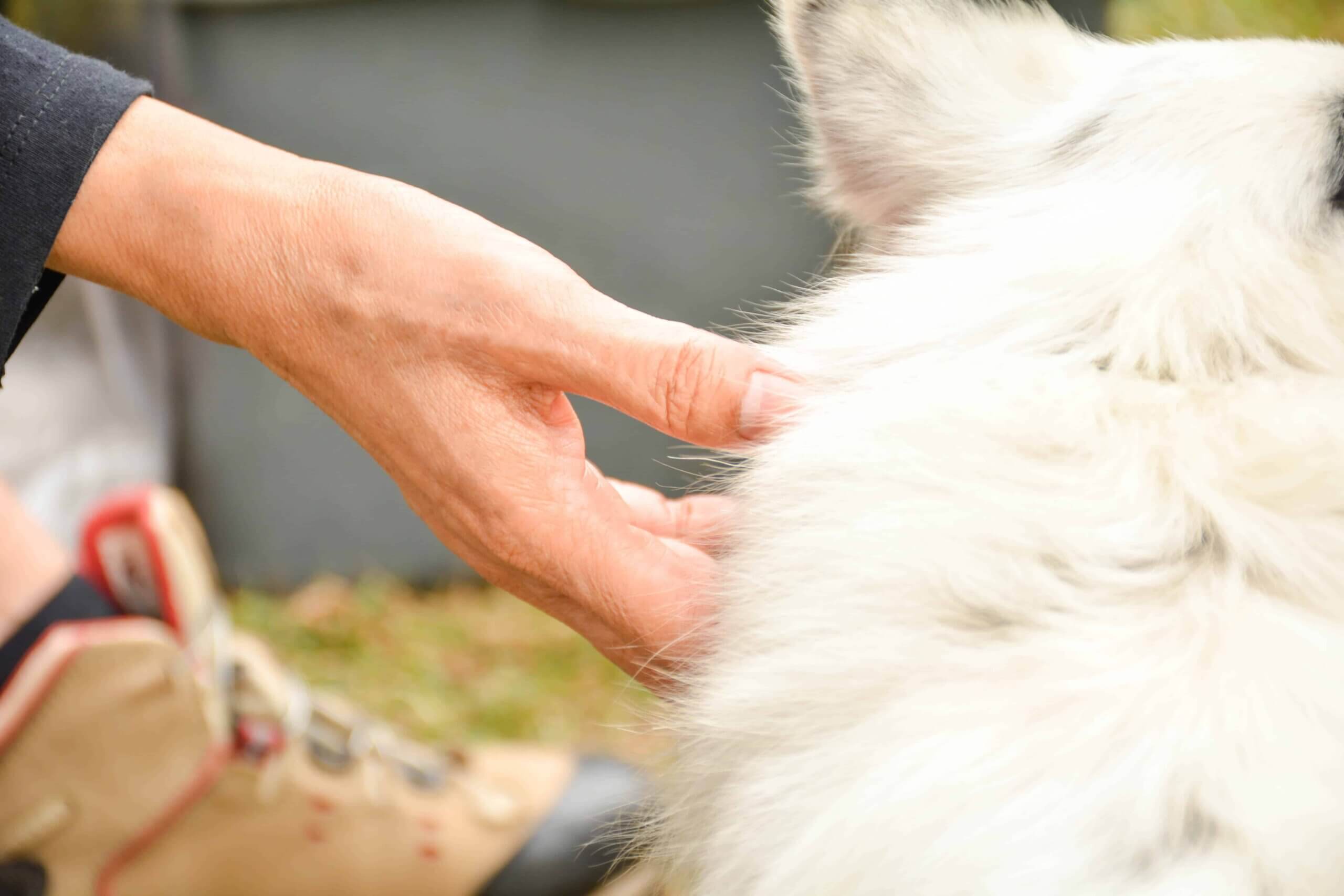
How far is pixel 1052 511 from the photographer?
0.51m

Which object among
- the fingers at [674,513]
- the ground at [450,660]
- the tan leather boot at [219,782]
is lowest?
the ground at [450,660]

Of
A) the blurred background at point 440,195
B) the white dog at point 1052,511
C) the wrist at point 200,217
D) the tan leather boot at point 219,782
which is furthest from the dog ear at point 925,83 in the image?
the blurred background at point 440,195

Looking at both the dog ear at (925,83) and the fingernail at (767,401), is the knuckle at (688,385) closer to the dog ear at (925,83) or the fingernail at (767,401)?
the fingernail at (767,401)

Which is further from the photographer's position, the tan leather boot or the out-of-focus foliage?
the out-of-focus foliage

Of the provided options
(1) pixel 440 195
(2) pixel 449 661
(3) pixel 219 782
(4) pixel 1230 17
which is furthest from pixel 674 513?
(4) pixel 1230 17

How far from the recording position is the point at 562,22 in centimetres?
159

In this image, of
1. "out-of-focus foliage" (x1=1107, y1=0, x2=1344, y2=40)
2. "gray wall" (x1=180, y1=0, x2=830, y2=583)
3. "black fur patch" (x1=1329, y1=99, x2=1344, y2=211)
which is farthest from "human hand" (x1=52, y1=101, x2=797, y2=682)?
"out-of-focus foliage" (x1=1107, y1=0, x2=1344, y2=40)

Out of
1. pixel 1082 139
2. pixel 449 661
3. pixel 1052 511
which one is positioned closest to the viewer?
pixel 1052 511

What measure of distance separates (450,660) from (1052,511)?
130 cm

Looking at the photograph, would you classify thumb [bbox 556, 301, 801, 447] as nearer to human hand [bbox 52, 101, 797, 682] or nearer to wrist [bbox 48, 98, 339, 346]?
human hand [bbox 52, 101, 797, 682]

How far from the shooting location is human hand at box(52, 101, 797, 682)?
660 millimetres

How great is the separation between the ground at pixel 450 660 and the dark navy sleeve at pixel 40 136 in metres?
0.90

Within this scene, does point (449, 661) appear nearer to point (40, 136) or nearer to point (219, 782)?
point (219, 782)

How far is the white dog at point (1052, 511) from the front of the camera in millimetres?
448
